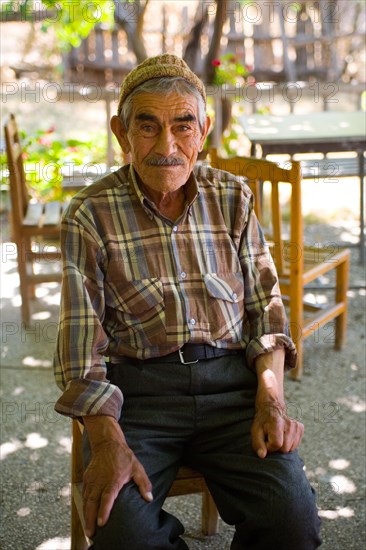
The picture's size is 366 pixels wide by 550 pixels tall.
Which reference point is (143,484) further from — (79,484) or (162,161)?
(162,161)

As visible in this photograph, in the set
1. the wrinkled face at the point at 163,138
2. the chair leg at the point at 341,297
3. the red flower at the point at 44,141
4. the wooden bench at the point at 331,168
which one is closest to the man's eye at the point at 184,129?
the wrinkled face at the point at 163,138

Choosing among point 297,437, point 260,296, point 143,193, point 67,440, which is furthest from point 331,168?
point 297,437

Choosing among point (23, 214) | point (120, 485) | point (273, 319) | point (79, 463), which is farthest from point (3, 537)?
point (23, 214)

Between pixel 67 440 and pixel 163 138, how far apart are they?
1.59 meters

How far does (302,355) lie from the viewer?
3.93 meters

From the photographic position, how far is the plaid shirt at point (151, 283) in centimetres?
197

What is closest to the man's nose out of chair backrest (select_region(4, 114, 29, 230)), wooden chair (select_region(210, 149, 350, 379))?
wooden chair (select_region(210, 149, 350, 379))

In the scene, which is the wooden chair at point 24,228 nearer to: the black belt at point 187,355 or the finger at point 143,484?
the black belt at point 187,355

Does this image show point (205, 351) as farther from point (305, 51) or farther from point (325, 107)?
point (305, 51)

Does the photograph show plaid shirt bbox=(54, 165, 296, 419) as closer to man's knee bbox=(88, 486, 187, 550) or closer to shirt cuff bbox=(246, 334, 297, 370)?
shirt cuff bbox=(246, 334, 297, 370)

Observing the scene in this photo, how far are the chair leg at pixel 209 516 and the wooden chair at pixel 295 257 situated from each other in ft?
4.14

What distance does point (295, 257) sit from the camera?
3.54 meters

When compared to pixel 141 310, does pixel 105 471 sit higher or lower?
lower

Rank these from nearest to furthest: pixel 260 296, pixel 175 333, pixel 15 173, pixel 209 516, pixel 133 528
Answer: pixel 133 528
pixel 175 333
pixel 260 296
pixel 209 516
pixel 15 173
